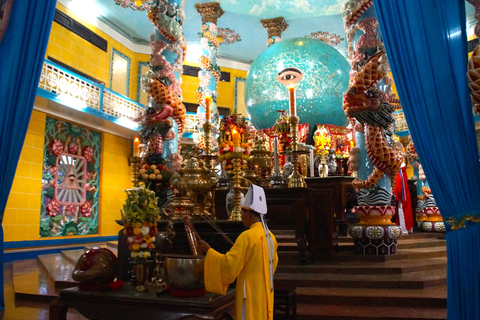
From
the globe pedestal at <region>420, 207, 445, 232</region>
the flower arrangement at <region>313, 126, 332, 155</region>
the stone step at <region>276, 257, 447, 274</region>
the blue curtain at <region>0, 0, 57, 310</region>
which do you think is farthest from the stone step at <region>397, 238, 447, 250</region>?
the blue curtain at <region>0, 0, 57, 310</region>

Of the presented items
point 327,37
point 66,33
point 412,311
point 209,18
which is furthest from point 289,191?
point 327,37

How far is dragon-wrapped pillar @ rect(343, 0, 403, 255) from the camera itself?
4.39 metres

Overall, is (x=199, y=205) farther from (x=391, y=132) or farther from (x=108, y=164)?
(x=108, y=164)

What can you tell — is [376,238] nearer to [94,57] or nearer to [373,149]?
[373,149]

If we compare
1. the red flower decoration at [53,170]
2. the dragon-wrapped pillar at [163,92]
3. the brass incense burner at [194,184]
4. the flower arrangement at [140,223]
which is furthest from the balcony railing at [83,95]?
the flower arrangement at [140,223]

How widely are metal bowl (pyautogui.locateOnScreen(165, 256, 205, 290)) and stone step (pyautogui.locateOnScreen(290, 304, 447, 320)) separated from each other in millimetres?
1193

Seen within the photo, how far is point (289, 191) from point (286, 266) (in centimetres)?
77

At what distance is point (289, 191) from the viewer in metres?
4.12

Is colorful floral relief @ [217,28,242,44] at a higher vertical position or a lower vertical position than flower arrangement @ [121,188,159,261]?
higher

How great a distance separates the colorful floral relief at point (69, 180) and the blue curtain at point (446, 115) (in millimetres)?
9612

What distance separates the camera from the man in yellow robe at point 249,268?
84.0 inches

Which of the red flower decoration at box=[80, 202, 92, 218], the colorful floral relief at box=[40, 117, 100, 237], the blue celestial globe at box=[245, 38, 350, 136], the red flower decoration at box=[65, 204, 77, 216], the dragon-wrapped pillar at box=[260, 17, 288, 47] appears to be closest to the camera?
the blue celestial globe at box=[245, 38, 350, 136]

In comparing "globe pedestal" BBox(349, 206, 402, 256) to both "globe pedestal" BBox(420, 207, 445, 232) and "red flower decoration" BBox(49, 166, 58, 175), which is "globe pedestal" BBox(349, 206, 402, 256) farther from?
"red flower decoration" BBox(49, 166, 58, 175)

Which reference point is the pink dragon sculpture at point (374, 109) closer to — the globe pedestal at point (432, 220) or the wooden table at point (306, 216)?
the wooden table at point (306, 216)
